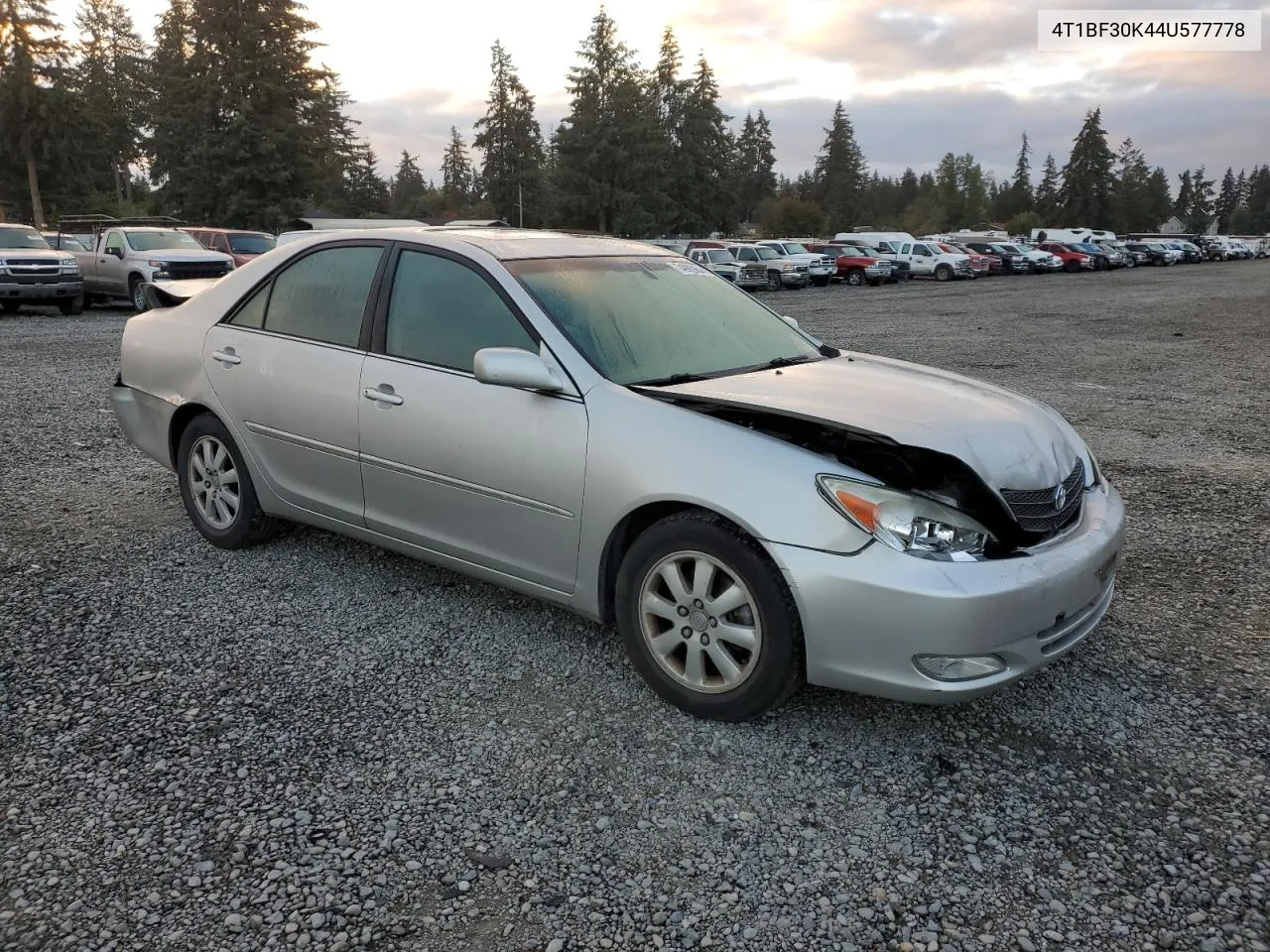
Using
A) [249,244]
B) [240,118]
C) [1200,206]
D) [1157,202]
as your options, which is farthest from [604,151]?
[1200,206]

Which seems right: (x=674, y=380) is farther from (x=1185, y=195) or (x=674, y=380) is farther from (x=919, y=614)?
(x=1185, y=195)

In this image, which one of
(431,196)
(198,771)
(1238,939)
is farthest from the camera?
(431,196)

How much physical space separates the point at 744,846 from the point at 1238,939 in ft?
3.94

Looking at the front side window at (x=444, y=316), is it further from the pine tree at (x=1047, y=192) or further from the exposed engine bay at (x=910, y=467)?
the pine tree at (x=1047, y=192)

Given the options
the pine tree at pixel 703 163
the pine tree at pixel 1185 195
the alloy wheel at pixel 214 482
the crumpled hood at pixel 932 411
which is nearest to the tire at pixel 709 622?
the crumpled hood at pixel 932 411

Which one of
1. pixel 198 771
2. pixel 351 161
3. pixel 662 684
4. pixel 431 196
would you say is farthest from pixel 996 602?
pixel 431 196

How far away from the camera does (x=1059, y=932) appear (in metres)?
2.31

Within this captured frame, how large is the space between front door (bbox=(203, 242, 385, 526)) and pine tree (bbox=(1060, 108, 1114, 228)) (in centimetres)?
10971

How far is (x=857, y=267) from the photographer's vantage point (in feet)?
117

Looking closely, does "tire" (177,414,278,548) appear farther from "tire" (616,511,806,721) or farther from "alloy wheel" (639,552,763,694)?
"alloy wheel" (639,552,763,694)

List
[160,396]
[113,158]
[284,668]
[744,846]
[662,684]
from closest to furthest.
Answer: [744,846], [662,684], [284,668], [160,396], [113,158]

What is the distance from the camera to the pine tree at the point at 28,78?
146ft

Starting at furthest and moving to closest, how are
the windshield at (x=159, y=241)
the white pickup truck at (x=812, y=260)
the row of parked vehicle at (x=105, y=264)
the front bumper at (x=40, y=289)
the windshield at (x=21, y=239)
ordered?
the white pickup truck at (x=812, y=260), the windshield at (x=159, y=241), the windshield at (x=21, y=239), the row of parked vehicle at (x=105, y=264), the front bumper at (x=40, y=289)

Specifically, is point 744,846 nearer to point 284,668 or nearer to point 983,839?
point 983,839
